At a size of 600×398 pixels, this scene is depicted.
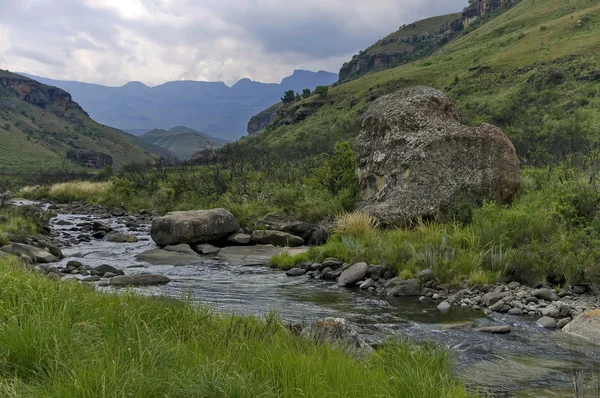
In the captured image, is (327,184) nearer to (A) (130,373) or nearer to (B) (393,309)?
(B) (393,309)

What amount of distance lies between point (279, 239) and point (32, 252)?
8471 mm

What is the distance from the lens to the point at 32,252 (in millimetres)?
15469

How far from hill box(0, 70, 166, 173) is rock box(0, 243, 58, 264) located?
286 ft

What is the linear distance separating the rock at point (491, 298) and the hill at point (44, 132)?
98.9m

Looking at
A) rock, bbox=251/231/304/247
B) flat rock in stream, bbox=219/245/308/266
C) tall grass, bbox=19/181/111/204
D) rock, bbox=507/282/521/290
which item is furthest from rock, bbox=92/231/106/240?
rock, bbox=507/282/521/290

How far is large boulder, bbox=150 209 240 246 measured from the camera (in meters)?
18.8

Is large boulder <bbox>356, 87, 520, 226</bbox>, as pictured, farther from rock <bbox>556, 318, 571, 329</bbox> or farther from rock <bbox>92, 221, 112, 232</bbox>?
rock <bbox>92, 221, 112, 232</bbox>

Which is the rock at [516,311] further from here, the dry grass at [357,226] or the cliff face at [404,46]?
the cliff face at [404,46]

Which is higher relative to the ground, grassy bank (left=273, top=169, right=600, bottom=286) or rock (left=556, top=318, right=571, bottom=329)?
grassy bank (left=273, top=169, right=600, bottom=286)

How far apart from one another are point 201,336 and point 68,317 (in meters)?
1.32

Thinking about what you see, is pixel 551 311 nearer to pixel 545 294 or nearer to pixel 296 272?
pixel 545 294

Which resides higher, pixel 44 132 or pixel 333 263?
pixel 44 132

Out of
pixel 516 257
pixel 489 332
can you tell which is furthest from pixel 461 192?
pixel 489 332

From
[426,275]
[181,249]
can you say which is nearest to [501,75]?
[181,249]
